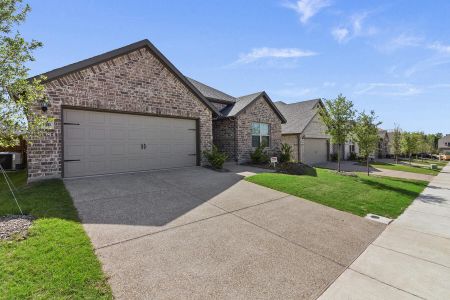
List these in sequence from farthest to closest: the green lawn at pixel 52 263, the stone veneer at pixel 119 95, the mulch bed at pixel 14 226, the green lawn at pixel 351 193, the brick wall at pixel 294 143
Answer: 1. the brick wall at pixel 294 143
2. the stone veneer at pixel 119 95
3. the green lawn at pixel 351 193
4. the mulch bed at pixel 14 226
5. the green lawn at pixel 52 263

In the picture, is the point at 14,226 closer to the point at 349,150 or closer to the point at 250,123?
the point at 250,123

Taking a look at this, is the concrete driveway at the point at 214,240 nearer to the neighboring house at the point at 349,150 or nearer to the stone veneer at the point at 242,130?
the stone veneer at the point at 242,130

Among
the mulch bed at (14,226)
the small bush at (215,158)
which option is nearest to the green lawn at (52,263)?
the mulch bed at (14,226)

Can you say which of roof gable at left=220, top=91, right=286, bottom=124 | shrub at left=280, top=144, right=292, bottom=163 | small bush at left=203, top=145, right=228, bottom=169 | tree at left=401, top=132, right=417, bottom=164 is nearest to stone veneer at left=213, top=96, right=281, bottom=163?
roof gable at left=220, top=91, right=286, bottom=124

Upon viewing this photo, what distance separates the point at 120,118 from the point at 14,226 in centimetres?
631

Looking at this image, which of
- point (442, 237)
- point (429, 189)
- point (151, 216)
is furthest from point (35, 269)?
point (429, 189)

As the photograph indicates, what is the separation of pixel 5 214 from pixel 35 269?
3.01 metres

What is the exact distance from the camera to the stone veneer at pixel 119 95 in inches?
328

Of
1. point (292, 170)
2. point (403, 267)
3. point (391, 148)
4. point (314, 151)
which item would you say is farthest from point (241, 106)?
point (391, 148)

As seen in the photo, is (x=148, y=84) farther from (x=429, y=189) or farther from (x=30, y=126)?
(x=429, y=189)

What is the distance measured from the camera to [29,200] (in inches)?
243

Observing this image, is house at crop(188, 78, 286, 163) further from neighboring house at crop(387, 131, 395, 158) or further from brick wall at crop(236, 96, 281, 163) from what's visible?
neighboring house at crop(387, 131, 395, 158)

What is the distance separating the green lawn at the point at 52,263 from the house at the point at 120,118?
3.90 metres

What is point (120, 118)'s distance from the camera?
1012cm
